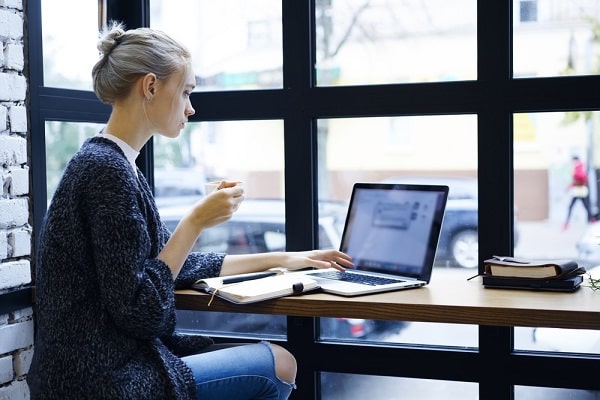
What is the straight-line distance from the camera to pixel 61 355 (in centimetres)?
170

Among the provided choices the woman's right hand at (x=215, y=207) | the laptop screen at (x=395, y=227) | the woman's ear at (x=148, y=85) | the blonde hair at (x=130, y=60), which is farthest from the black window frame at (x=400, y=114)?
the woman's right hand at (x=215, y=207)

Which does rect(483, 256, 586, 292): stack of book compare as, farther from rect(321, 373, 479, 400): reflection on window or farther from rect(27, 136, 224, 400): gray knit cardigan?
rect(27, 136, 224, 400): gray knit cardigan

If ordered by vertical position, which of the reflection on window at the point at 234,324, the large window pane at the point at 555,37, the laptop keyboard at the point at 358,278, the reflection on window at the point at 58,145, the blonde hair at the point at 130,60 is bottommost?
the reflection on window at the point at 234,324

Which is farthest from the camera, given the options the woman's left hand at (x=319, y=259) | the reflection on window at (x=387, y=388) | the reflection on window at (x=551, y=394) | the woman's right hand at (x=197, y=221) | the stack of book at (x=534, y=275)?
the reflection on window at (x=387, y=388)

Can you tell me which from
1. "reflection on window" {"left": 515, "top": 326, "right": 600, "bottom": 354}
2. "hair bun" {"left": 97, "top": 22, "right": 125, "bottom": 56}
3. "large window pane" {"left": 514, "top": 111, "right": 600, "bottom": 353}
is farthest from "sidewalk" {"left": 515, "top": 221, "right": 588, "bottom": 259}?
"hair bun" {"left": 97, "top": 22, "right": 125, "bottom": 56}

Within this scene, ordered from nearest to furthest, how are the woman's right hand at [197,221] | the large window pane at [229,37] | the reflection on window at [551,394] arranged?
1. the woman's right hand at [197,221]
2. the reflection on window at [551,394]
3. the large window pane at [229,37]

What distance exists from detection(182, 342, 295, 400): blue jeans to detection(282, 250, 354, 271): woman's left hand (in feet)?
1.08

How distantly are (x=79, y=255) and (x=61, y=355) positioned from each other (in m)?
0.22

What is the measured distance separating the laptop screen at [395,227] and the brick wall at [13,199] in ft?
2.95

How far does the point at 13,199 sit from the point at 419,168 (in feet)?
3.89

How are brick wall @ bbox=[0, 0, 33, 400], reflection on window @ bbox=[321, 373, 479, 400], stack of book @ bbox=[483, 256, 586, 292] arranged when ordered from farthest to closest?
reflection on window @ bbox=[321, 373, 479, 400] → brick wall @ bbox=[0, 0, 33, 400] → stack of book @ bbox=[483, 256, 586, 292]

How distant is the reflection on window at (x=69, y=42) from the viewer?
2289 millimetres

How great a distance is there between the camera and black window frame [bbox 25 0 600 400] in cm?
226

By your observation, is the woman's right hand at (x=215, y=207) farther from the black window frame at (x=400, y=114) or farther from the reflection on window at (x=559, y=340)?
the reflection on window at (x=559, y=340)
